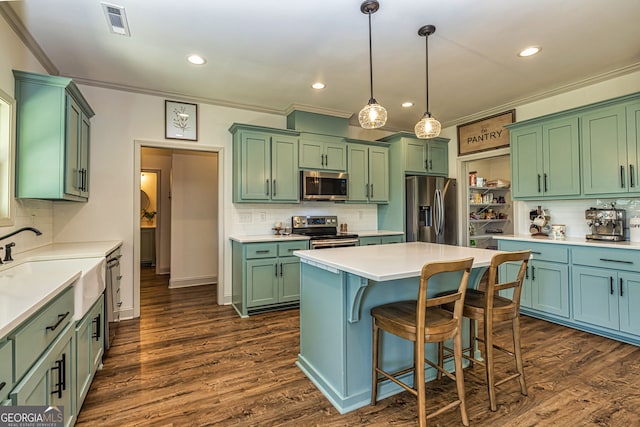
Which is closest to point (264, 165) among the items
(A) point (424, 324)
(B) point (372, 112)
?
(B) point (372, 112)

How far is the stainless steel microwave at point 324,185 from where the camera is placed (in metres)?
4.25

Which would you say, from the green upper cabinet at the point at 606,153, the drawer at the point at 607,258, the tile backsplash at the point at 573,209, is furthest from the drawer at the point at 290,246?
the green upper cabinet at the point at 606,153

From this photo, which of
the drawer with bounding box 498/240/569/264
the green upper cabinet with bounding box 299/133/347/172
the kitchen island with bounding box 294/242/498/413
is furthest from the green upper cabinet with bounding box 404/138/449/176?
the kitchen island with bounding box 294/242/498/413

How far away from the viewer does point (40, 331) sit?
4.19 ft

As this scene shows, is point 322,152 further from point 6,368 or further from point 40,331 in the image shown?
point 6,368

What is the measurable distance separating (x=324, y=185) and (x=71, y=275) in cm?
314

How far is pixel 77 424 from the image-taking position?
1770mm

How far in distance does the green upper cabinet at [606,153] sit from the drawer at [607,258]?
627 millimetres

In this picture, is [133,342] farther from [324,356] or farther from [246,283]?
[324,356]

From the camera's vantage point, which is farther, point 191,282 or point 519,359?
point 191,282

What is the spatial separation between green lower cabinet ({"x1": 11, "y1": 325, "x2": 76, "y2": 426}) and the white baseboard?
3.62m

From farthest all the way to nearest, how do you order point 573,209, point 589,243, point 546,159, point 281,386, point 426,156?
point 426,156 → point 573,209 → point 546,159 → point 589,243 → point 281,386

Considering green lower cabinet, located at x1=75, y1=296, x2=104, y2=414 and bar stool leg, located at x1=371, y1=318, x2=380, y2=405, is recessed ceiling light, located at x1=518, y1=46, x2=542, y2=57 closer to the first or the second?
bar stool leg, located at x1=371, y1=318, x2=380, y2=405

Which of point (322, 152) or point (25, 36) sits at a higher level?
point (25, 36)
